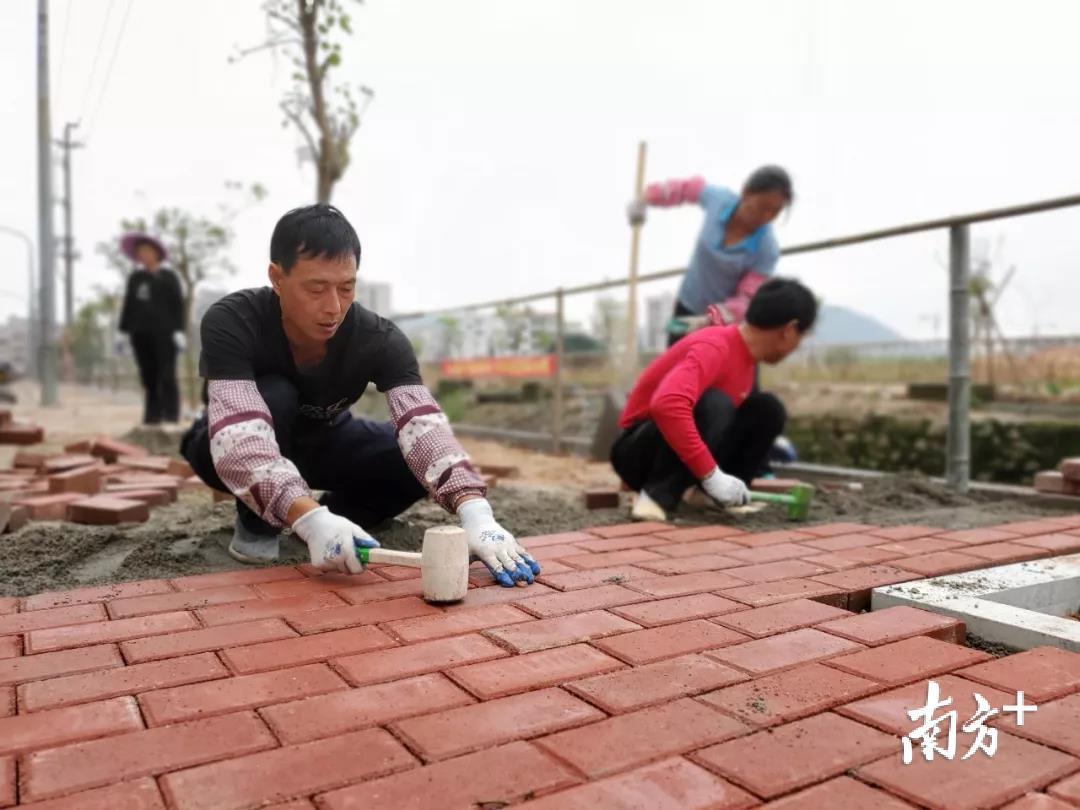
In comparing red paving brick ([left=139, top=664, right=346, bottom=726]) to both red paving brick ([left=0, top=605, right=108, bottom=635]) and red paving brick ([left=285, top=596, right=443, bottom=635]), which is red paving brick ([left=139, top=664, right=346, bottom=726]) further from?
red paving brick ([left=0, top=605, right=108, bottom=635])

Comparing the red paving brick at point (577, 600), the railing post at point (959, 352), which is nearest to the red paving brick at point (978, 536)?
the railing post at point (959, 352)

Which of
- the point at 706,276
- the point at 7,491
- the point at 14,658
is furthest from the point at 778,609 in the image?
the point at 7,491

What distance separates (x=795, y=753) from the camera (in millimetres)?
1240

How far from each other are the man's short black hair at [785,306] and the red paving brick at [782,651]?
1.54m

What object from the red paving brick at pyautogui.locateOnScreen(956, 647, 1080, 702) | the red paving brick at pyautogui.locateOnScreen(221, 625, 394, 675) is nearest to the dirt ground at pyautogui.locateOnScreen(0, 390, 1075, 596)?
the red paving brick at pyautogui.locateOnScreen(221, 625, 394, 675)

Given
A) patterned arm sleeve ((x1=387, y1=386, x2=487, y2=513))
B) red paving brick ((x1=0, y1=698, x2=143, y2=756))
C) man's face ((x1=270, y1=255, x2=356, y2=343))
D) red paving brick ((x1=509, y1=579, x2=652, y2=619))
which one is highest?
man's face ((x1=270, y1=255, x2=356, y2=343))

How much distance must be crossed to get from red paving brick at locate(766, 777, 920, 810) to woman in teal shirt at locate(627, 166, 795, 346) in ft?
9.53

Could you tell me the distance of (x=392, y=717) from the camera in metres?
1.36

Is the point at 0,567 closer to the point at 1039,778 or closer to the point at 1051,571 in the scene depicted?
the point at 1039,778

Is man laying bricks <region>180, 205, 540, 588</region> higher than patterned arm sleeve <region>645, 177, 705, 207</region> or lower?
lower

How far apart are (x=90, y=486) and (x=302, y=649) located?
237 centimetres

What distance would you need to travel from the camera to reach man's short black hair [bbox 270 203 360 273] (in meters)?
2.13

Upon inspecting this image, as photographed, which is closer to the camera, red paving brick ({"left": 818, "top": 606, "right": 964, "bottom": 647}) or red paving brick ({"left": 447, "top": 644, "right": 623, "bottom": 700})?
red paving brick ({"left": 447, "top": 644, "right": 623, "bottom": 700})

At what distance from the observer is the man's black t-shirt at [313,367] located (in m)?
2.22
